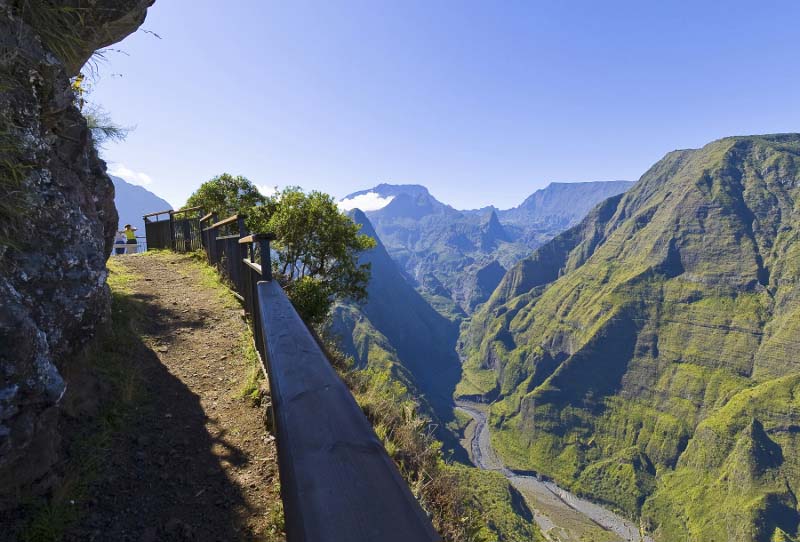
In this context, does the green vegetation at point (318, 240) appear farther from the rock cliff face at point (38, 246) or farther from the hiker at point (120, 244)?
the rock cliff face at point (38, 246)

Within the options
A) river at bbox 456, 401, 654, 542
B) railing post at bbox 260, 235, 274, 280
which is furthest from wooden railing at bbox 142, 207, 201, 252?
river at bbox 456, 401, 654, 542

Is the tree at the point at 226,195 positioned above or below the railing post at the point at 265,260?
above

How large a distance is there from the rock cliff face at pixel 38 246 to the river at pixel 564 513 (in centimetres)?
12842

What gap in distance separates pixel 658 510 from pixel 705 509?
591 inches

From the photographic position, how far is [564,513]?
141375 millimetres

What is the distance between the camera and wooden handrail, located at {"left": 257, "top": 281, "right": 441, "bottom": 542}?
3.18 ft

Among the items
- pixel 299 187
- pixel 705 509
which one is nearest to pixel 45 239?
pixel 299 187

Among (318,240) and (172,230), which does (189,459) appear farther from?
(172,230)

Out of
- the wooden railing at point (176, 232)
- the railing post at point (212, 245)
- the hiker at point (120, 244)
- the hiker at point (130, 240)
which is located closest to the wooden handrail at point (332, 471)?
the railing post at point (212, 245)

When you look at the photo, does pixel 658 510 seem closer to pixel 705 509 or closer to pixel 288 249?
pixel 705 509

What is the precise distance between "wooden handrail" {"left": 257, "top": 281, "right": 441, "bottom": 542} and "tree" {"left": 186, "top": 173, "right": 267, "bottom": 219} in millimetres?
25656

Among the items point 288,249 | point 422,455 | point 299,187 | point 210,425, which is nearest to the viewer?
point 210,425

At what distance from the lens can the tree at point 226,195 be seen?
1014 inches

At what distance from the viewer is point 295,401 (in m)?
1.64
